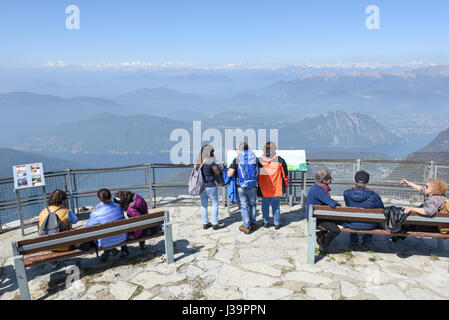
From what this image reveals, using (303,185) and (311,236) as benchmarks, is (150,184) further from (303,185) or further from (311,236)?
(311,236)

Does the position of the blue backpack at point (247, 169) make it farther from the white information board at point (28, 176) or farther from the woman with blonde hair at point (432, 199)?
the white information board at point (28, 176)

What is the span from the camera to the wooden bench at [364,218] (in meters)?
4.30

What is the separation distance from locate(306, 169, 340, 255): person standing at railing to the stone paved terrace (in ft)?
0.86

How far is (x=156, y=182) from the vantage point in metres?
8.19

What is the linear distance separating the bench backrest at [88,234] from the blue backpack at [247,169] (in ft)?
5.28


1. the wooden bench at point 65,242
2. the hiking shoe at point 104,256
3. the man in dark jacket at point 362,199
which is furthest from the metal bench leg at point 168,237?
the man in dark jacket at point 362,199

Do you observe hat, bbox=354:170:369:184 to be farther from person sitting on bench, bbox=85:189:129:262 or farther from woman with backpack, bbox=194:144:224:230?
person sitting on bench, bbox=85:189:129:262

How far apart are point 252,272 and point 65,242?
2.61 metres

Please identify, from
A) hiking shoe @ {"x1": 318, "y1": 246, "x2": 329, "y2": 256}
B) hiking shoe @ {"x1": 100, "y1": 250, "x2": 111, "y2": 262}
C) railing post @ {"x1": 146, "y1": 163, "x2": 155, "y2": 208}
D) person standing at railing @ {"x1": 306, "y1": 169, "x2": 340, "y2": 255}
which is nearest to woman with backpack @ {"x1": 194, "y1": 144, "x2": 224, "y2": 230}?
person standing at railing @ {"x1": 306, "y1": 169, "x2": 340, "y2": 255}

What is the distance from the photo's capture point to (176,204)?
27.4ft

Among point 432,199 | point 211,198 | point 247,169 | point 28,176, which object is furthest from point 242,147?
point 28,176

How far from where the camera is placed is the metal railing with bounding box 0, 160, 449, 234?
704 centimetres
